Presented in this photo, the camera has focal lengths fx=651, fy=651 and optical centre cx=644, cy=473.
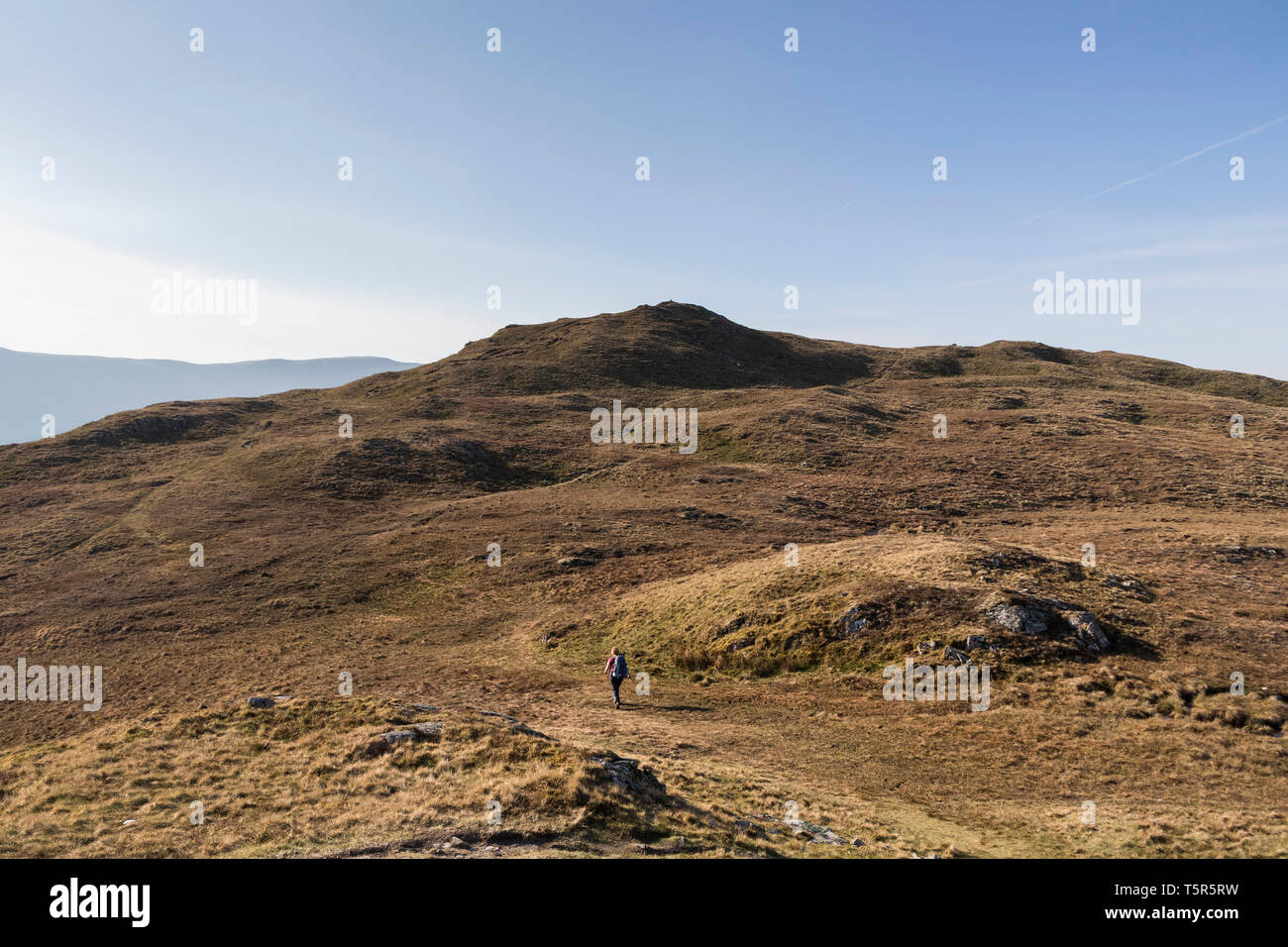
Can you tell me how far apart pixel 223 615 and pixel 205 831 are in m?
26.9

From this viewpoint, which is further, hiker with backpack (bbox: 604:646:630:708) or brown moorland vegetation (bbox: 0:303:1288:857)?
hiker with backpack (bbox: 604:646:630:708)

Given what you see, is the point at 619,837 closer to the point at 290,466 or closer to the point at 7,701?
the point at 7,701

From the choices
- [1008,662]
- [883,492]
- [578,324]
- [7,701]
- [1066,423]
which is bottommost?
[7,701]

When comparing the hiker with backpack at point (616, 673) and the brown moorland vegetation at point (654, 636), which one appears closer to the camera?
the brown moorland vegetation at point (654, 636)

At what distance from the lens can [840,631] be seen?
26312mm

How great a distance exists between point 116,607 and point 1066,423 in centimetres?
8827

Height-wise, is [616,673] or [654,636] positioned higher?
[616,673]

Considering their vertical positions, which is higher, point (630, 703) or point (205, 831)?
point (205, 831)

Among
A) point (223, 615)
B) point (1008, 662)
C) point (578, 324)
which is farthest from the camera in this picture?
point (578, 324)

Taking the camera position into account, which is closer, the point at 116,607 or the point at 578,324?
the point at 116,607

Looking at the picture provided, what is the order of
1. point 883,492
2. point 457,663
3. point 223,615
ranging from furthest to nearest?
1. point 883,492
2. point 223,615
3. point 457,663

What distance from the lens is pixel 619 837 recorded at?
465 inches

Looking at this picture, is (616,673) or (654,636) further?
(654,636)

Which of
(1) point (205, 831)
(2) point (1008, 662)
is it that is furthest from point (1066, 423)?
(1) point (205, 831)
